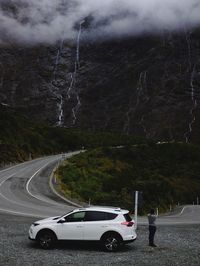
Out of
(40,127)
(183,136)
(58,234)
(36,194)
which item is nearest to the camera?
(58,234)

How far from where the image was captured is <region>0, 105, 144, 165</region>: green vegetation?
86.7 metres

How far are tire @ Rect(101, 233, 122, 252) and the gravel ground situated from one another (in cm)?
30

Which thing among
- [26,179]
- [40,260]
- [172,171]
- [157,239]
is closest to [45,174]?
[26,179]

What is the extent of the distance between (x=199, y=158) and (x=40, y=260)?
Result: 77969 millimetres

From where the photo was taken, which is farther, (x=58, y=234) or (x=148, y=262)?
(x=58, y=234)

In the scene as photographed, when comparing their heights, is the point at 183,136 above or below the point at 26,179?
above

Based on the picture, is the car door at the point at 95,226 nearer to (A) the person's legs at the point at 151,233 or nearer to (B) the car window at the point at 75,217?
(B) the car window at the point at 75,217

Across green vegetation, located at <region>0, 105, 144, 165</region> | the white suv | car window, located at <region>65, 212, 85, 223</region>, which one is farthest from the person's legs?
green vegetation, located at <region>0, 105, 144, 165</region>

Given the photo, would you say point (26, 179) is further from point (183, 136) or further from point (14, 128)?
point (183, 136)

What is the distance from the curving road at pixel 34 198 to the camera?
35750 millimetres

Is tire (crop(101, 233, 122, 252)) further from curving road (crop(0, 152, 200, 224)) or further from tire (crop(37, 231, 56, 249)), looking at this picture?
curving road (crop(0, 152, 200, 224))

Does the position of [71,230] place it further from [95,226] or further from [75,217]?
[95,226]

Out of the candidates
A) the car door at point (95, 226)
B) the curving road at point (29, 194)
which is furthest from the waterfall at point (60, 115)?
the car door at point (95, 226)

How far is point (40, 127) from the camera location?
125 meters
